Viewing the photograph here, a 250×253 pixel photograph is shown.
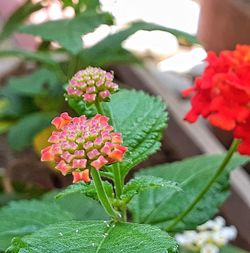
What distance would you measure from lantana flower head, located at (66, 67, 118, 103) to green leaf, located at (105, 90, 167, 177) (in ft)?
0.18

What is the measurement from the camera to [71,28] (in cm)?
80

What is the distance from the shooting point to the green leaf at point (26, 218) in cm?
58

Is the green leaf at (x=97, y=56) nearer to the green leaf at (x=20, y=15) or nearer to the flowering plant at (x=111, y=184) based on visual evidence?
the green leaf at (x=20, y=15)

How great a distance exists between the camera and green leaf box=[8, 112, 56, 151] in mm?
1071

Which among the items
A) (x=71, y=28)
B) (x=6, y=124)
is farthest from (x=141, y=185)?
(x=6, y=124)

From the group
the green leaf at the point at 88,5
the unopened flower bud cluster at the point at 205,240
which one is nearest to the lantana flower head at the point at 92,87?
the green leaf at the point at 88,5

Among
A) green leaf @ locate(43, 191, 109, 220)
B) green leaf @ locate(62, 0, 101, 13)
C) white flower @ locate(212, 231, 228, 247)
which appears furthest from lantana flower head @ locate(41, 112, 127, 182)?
white flower @ locate(212, 231, 228, 247)

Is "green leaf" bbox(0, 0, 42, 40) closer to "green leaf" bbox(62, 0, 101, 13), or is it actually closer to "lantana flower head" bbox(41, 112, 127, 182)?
"green leaf" bbox(62, 0, 101, 13)

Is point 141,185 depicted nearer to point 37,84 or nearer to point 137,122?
point 137,122

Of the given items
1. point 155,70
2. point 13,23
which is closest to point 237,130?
point 13,23

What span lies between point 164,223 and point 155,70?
3.10 ft

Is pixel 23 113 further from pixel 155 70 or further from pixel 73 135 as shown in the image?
pixel 73 135

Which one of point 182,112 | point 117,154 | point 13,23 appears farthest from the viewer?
point 182,112

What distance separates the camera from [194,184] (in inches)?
25.0
